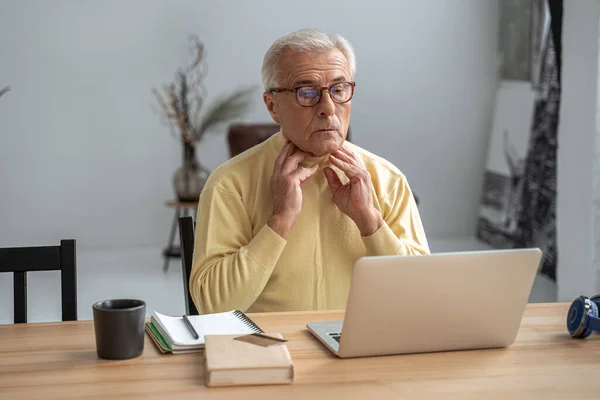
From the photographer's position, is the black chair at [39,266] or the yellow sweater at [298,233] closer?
the black chair at [39,266]

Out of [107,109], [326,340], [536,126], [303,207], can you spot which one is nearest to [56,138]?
[107,109]

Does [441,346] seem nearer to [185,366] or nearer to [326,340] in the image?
[326,340]

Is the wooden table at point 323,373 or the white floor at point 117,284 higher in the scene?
the wooden table at point 323,373

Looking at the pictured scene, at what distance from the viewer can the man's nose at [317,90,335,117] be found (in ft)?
6.70

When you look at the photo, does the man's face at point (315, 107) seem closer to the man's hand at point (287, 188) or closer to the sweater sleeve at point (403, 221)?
the man's hand at point (287, 188)

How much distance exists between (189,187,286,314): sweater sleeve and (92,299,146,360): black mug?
0.46 metres

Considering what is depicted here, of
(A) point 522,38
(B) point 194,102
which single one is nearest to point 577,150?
(A) point 522,38

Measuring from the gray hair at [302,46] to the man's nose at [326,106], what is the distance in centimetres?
11

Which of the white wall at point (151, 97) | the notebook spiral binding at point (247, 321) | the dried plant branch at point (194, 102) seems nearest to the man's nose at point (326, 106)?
the notebook spiral binding at point (247, 321)

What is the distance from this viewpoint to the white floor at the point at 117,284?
4.72 meters

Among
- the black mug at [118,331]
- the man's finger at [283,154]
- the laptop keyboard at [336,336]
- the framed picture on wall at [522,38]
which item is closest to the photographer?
the black mug at [118,331]

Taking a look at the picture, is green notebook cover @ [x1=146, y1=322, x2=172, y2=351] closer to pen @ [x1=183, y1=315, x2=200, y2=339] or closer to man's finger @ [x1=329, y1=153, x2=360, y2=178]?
pen @ [x1=183, y1=315, x2=200, y2=339]

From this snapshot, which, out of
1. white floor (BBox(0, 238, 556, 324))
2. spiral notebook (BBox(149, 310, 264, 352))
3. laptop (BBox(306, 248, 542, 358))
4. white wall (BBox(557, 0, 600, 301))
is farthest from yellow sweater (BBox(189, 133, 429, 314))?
white floor (BBox(0, 238, 556, 324))

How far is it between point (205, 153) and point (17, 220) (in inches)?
55.2
